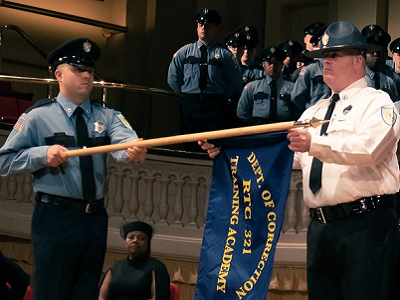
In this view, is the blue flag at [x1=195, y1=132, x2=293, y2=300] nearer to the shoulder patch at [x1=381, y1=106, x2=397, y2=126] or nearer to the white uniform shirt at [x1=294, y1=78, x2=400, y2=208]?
the white uniform shirt at [x1=294, y1=78, x2=400, y2=208]

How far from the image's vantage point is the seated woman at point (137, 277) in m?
7.36

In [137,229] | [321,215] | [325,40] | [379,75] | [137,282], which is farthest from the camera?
[379,75]

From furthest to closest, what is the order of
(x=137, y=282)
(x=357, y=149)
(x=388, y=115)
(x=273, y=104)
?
(x=273, y=104), (x=137, y=282), (x=388, y=115), (x=357, y=149)

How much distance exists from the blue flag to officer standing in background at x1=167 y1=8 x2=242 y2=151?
3953mm

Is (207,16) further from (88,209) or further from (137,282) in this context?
(88,209)

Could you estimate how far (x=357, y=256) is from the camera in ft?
14.9

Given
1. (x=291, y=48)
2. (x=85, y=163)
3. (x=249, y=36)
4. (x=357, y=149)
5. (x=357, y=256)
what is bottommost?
(x=357, y=256)

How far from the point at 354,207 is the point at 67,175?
1.46 meters

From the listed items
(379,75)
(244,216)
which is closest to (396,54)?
(379,75)

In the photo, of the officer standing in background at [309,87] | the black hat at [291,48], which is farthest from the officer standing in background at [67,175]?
the black hat at [291,48]

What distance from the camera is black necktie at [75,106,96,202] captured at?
490 cm

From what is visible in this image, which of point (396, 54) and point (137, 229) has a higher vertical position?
point (396, 54)

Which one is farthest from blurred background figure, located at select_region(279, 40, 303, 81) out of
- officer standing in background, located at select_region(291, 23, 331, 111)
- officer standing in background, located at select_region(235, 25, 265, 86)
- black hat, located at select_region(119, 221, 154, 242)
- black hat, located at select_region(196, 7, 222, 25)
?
black hat, located at select_region(119, 221, 154, 242)

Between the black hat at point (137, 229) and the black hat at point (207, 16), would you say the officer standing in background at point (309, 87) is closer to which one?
the black hat at point (207, 16)
